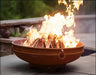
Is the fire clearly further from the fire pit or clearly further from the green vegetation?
the green vegetation

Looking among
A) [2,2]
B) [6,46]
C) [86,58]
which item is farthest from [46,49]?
[2,2]

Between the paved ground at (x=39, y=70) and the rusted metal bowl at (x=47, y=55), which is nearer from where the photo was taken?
the rusted metal bowl at (x=47, y=55)

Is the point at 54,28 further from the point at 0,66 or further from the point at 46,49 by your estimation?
the point at 0,66

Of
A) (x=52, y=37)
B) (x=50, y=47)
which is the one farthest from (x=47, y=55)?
(x=52, y=37)

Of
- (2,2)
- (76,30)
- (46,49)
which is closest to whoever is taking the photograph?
(46,49)

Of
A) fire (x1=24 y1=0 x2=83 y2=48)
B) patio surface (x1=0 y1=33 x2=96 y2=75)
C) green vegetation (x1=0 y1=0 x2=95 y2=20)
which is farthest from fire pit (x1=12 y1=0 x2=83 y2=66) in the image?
green vegetation (x1=0 y1=0 x2=95 y2=20)

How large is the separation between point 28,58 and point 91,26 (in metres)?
7.07

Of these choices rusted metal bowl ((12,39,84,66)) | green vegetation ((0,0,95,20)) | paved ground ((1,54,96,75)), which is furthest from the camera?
green vegetation ((0,0,95,20))

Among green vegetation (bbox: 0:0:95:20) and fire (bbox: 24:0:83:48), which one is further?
green vegetation (bbox: 0:0:95:20)

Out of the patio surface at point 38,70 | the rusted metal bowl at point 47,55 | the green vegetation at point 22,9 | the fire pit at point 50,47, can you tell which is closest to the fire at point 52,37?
the fire pit at point 50,47

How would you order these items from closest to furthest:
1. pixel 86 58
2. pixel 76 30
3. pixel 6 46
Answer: pixel 86 58 < pixel 6 46 < pixel 76 30

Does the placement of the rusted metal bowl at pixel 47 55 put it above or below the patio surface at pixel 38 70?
above

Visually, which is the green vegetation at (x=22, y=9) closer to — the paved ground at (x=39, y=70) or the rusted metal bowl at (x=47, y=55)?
the paved ground at (x=39, y=70)

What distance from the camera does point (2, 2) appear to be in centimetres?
1511
